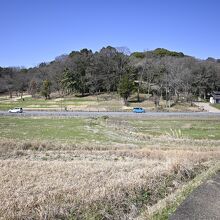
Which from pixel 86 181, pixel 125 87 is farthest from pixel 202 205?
pixel 125 87

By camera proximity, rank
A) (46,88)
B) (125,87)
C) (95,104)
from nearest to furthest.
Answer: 1. (125,87)
2. (95,104)
3. (46,88)

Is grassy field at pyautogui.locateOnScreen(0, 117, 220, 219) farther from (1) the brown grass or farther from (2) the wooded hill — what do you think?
(2) the wooded hill

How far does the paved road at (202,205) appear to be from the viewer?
360 inches

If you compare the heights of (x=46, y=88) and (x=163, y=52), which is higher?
(x=163, y=52)

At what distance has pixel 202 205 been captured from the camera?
10102 millimetres

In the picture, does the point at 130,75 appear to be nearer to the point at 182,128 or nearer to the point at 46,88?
the point at 46,88

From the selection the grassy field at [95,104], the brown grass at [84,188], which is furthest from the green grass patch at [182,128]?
the grassy field at [95,104]

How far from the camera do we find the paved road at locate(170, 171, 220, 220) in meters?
9.15

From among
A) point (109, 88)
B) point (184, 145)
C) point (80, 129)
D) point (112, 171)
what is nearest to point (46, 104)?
point (109, 88)

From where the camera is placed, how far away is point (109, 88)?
84500 mm

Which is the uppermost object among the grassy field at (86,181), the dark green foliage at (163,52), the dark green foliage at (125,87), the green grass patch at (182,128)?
the dark green foliage at (163,52)

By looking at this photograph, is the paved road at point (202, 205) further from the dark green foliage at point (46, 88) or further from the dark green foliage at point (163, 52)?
the dark green foliage at point (163, 52)

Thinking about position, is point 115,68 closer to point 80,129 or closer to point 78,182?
point 80,129

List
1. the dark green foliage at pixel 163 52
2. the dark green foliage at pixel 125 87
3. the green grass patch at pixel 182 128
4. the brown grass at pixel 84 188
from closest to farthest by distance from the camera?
1. the brown grass at pixel 84 188
2. the green grass patch at pixel 182 128
3. the dark green foliage at pixel 125 87
4. the dark green foliage at pixel 163 52
